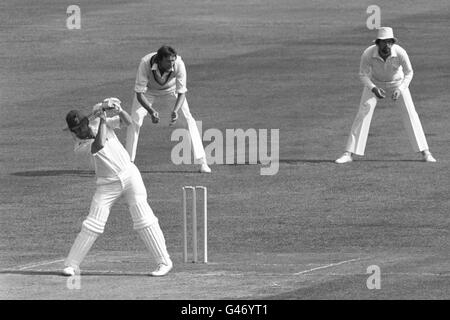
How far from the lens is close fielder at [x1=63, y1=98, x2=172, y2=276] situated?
1794 centimetres

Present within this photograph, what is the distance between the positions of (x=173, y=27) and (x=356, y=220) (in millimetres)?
24695

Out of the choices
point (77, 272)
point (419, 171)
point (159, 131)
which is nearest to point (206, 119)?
point (159, 131)

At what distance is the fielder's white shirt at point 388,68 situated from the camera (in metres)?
27.2

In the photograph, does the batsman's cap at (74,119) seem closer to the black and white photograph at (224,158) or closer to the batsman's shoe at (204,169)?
the black and white photograph at (224,158)

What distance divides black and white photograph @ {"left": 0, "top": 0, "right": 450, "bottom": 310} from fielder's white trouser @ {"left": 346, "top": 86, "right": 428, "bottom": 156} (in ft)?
0.09

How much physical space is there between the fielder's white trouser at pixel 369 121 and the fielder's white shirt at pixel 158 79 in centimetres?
357

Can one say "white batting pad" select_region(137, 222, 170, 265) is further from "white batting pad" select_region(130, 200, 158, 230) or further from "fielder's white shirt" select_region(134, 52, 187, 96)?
"fielder's white shirt" select_region(134, 52, 187, 96)

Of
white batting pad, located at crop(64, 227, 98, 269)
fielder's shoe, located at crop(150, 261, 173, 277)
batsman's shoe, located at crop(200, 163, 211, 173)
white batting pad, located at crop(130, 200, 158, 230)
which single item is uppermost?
batsman's shoe, located at crop(200, 163, 211, 173)

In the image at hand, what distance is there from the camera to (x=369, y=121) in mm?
27797

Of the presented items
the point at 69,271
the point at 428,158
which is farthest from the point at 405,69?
the point at 69,271

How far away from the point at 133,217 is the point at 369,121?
10.5 metres

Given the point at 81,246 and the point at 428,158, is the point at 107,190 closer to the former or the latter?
the point at 81,246

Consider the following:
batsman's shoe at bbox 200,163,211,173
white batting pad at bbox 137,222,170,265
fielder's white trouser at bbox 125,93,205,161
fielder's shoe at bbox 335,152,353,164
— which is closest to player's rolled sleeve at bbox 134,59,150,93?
fielder's white trouser at bbox 125,93,205,161

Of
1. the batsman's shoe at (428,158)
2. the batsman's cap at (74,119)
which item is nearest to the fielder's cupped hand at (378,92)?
the batsman's shoe at (428,158)
